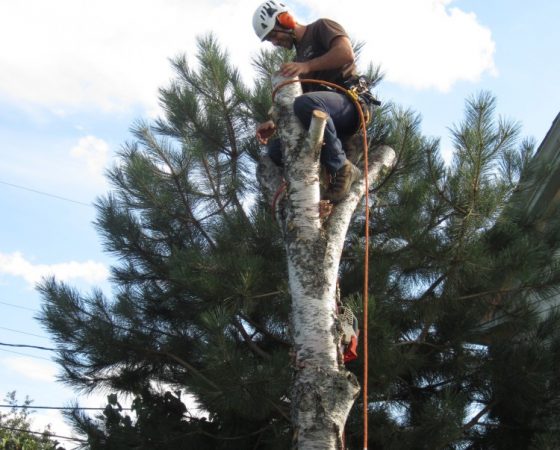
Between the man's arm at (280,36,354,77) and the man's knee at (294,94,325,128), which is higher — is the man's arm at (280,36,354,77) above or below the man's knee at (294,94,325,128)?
above

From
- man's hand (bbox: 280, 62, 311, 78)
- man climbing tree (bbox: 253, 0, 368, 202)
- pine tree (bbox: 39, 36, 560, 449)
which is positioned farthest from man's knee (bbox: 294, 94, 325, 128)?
pine tree (bbox: 39, 36, 560, 449)

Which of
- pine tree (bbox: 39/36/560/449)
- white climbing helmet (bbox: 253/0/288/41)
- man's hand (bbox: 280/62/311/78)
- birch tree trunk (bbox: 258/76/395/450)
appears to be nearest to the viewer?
birch tree trunk (bbox: 258/76/395/450)

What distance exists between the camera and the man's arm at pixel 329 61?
3627mm

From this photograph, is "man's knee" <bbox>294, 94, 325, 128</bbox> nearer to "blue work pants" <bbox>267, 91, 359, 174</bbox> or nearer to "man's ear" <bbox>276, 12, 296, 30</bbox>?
"blue work pants" <bbox>267, 91, 359, 174</bbox>

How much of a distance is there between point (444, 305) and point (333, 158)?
2876 mm

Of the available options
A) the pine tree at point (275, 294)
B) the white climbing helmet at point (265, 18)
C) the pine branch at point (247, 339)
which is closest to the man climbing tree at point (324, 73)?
the white climbing helmet at point (265, 18)

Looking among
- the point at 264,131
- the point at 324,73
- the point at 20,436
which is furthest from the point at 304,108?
the point at 20,436

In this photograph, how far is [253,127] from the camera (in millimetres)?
7184

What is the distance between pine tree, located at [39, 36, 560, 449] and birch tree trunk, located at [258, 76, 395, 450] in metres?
1.52

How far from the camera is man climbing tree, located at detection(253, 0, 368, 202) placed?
3.66 metres

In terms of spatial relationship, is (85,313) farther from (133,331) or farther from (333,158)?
(333,158)

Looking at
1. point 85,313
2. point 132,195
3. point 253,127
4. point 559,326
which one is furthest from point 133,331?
point 559,326

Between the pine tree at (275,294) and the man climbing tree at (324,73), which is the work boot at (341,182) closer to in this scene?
the man climbing tree at (324,73)

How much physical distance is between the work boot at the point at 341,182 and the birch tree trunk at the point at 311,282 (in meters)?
0.04
